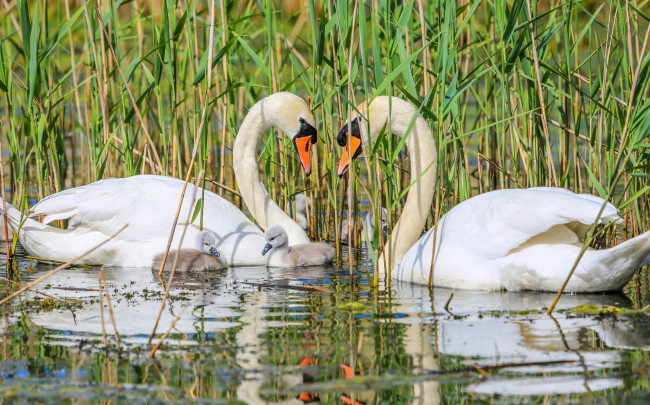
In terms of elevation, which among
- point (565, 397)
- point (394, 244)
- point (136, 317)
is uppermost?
point (394, 244)

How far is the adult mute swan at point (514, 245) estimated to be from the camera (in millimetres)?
6215

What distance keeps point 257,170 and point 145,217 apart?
1.03 m

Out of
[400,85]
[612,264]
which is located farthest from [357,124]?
[612,264]

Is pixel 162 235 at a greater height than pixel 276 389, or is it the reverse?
pixel 162 235

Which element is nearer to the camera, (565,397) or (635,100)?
(565,397)

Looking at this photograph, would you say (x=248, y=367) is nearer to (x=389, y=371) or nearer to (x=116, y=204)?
(x=389, y=371)

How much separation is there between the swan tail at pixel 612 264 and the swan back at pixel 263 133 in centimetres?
263

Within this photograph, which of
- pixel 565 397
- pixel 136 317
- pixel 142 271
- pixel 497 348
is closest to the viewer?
pixel 565 397

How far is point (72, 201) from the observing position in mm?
8180

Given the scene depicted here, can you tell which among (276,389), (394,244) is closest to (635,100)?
(394,244)

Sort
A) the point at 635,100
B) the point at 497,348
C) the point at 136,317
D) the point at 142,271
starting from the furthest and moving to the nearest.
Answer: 1. the point at 142,271
2. the point at 635,100
3. the point at 136,317
4. the point at 497,348

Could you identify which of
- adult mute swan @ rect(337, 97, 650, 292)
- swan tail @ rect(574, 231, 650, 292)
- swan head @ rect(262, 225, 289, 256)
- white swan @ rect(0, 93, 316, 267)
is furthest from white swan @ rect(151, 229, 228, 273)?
swan tail @ rect(574, 231, 650, 292)

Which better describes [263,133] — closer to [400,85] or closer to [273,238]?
[273,238]

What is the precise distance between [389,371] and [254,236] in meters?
3.77
